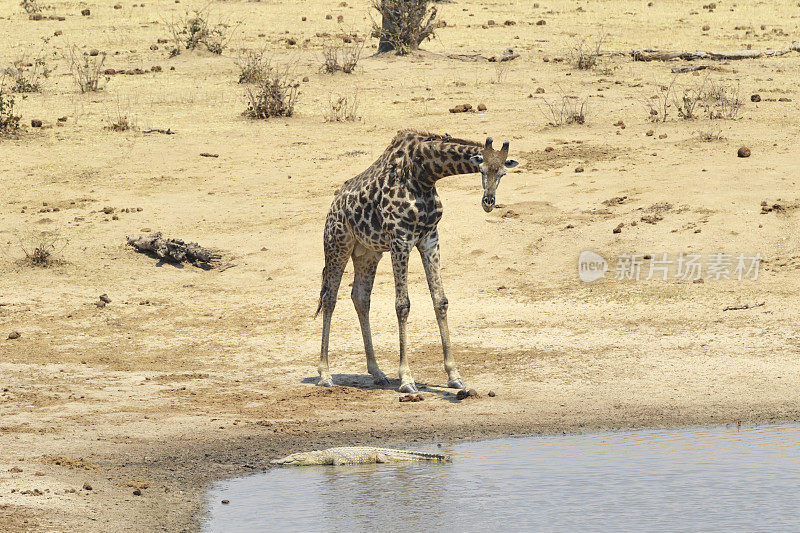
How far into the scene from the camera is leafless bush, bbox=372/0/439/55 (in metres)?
24.4

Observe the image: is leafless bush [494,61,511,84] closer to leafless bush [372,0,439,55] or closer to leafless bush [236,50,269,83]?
leafless bush [372,0,439,55]

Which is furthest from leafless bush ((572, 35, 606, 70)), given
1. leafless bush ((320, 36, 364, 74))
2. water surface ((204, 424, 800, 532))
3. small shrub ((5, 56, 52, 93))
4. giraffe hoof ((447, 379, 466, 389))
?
water surface ((204, 424, 800, 532))

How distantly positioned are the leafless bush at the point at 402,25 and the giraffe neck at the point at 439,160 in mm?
14619

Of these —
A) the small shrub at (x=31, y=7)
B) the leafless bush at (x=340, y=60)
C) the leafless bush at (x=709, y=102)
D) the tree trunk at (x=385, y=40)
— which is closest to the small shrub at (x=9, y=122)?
the leafless bush at (x=340, y=60)

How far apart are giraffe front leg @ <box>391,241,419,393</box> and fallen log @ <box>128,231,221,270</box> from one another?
4.70m

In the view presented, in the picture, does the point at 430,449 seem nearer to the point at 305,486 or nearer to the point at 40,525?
the point at 305,486

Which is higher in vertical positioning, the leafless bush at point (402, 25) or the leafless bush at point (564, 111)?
A: the leafless bush at point (402, 25)

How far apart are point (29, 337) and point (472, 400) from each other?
4983 mm

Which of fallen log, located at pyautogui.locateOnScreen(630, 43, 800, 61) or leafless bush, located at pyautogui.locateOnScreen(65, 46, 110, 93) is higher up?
fallen log, located at pyautogui.locateOnScreen(630, 43, 800, 61)

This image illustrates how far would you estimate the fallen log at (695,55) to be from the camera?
75.0 ft

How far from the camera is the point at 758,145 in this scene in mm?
16266

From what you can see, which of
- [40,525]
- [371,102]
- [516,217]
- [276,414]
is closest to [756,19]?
[371,102]

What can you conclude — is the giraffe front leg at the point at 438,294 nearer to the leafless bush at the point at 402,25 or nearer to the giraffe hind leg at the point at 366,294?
the giraffe hind leg at the point at 366,294

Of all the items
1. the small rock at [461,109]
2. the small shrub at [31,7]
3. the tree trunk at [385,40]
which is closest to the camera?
the small rock at [461,109]
